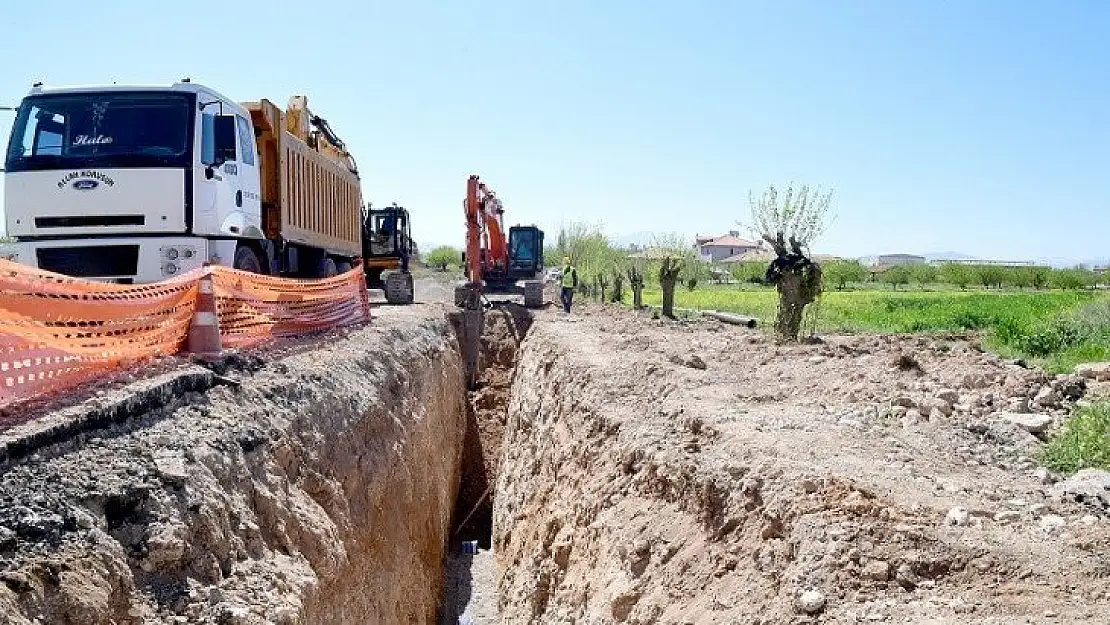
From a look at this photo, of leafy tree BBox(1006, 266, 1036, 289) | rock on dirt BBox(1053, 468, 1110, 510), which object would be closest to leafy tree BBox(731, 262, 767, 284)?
leafy tree BBox(1006, 266, 1036, 289)

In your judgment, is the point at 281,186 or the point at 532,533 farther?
the point at 281,186

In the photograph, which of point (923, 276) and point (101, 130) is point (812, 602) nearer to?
point (101, 130)

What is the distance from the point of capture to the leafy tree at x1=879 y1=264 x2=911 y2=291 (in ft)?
263

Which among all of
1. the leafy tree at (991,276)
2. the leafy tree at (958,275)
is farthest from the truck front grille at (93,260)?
the leafy tree at (958,275)

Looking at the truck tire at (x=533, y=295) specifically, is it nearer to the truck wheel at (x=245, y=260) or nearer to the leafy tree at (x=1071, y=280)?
the truck wheel at (x=245, y=260)

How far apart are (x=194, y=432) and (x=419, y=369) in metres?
8.25

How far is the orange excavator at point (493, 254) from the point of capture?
23281 millimetres

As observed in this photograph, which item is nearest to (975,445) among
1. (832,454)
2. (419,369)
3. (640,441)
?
(832,454)

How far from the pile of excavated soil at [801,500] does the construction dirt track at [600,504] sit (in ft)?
0.08

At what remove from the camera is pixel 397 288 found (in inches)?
904

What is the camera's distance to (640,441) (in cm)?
820

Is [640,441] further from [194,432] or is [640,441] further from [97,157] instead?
[97,157]

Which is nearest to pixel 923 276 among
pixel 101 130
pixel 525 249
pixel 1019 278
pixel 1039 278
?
pixel 1019 278

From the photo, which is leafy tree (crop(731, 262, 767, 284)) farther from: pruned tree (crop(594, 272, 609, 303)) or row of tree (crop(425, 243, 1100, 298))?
pruned tree (crop(594, 272, 609, 303))
